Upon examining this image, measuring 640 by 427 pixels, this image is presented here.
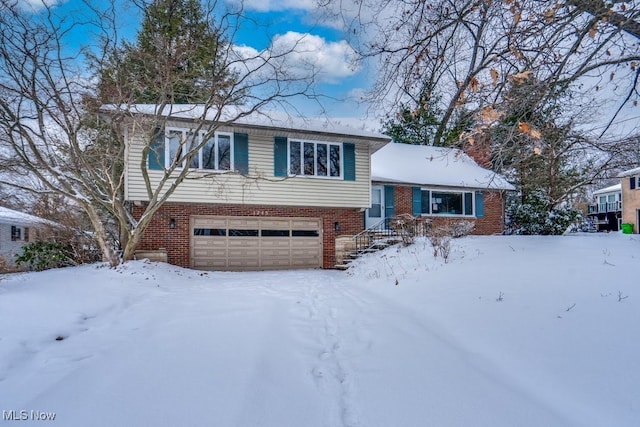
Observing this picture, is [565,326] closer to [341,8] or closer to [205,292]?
[341,8]

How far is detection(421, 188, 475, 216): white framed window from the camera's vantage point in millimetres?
15609

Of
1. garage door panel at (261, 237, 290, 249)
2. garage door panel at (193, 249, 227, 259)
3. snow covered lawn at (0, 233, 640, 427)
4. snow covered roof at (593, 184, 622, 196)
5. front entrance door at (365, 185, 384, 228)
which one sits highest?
snow covered roof at (593, 184, 622, 196)

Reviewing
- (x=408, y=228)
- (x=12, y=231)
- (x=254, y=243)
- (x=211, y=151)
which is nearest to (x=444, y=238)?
(x=408, y=228)

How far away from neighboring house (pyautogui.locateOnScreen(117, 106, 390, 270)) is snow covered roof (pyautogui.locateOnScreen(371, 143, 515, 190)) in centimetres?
223

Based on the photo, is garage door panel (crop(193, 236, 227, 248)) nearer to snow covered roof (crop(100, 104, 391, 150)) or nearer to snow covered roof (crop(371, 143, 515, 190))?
snow covered roof (crop(100, 104, 391, 150))

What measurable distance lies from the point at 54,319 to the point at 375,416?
14.5 ft

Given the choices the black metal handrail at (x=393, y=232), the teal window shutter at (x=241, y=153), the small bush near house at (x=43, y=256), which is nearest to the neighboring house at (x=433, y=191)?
the black metal handrail at (x=393, y=232)

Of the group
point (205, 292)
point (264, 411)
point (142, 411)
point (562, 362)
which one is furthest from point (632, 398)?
point (205, 292)

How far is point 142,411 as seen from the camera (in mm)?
2463

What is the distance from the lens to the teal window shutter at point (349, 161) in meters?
12.5

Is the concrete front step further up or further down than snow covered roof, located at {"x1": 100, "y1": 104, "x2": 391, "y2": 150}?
further down

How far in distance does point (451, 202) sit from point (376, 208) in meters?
4.07

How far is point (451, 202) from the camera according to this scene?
52.2ft

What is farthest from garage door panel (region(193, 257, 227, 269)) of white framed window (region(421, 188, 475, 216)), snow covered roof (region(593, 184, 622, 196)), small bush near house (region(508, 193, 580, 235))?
snow covered roof (region(593, 184, 622, 196))
